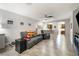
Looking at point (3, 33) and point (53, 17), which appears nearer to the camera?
point (3, 33)

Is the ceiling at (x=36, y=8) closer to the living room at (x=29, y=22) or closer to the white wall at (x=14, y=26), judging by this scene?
the living room at (x=29, y=22)

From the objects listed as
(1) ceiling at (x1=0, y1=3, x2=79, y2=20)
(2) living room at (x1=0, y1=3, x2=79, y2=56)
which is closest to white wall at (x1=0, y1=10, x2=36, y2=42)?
(2) living room at (x1=0, y1=3, x2=79, y2=56)

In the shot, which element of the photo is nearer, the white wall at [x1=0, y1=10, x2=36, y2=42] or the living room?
the living room

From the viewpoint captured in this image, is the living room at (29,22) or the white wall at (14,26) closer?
the living room at (29,22)

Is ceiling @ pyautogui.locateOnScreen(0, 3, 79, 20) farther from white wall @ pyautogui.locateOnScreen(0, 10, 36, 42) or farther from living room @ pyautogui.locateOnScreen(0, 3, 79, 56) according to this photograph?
white wall @ pyautogui.locateOnScreen(0, 10, 36, 42)

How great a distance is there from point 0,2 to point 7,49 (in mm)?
1346

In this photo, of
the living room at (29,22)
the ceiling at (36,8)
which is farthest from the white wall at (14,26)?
the ceiling at (36,8)

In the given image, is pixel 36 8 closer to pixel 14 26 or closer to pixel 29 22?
pixel 29 22

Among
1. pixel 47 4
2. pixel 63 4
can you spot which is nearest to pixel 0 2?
pixel 47 4

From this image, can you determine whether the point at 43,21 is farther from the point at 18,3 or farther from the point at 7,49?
the point at 7,49

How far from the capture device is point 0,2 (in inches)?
88.2

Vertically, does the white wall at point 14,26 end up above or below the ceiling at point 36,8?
below

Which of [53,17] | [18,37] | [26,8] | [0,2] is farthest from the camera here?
[53,17]

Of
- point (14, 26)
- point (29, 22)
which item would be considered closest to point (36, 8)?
point (29, 22)
